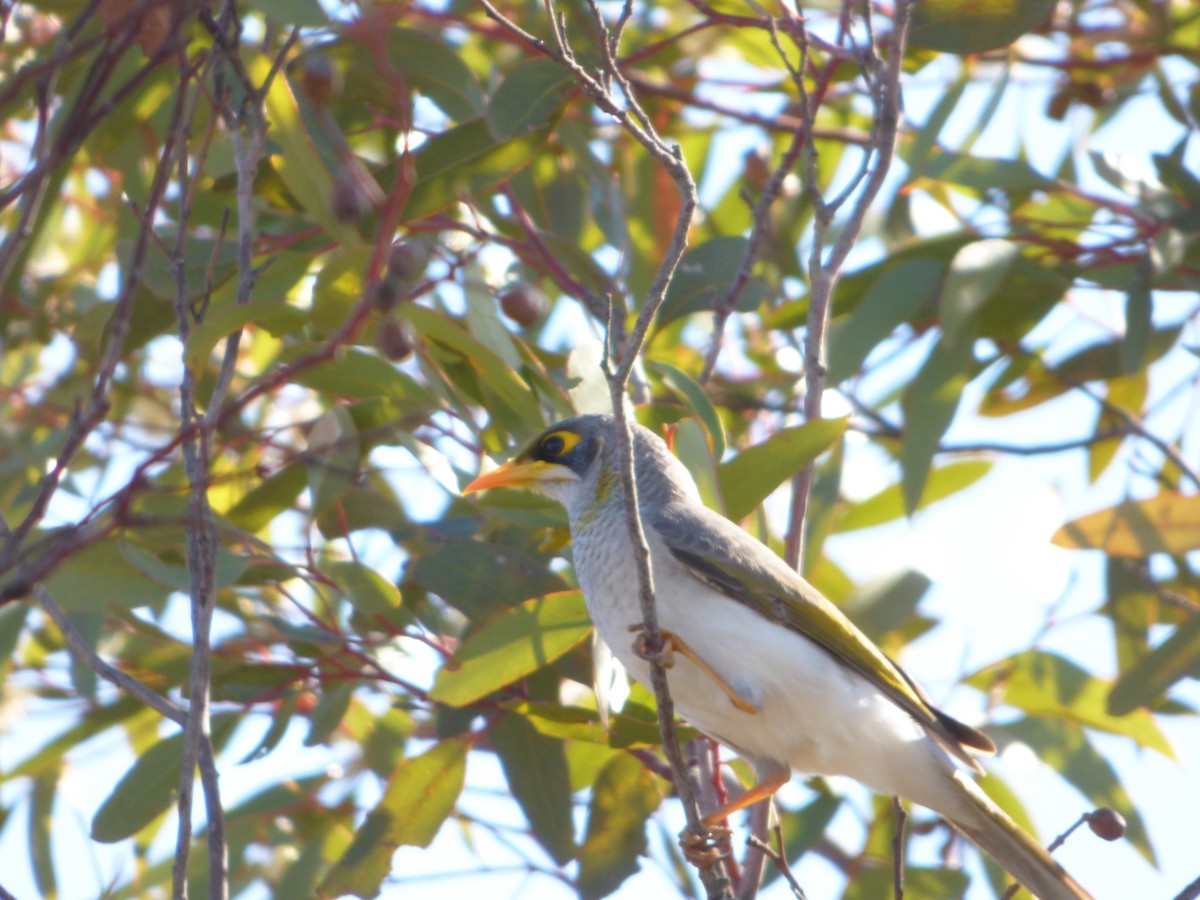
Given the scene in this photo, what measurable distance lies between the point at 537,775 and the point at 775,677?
95cm

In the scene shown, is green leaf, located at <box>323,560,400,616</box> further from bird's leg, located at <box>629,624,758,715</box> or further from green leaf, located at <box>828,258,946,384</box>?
green leaf, located at <box>828,258,946,384</box>

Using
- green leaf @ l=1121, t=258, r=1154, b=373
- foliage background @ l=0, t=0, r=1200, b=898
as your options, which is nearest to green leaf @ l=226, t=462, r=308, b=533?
foliage background @ l=0, t=0, r=1200, b=898

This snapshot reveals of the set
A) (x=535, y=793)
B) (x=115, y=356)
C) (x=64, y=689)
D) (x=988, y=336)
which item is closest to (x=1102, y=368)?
(x=988, y=336)

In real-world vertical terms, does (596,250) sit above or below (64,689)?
above

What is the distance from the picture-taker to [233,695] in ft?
12.3

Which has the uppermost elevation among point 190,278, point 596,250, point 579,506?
point 596,250

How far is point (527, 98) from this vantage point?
357 cm

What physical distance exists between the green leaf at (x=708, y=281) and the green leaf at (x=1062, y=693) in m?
1.36

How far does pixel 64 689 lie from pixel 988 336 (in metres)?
3.27

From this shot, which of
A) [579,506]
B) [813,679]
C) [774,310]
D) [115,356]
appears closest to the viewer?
[115,356]

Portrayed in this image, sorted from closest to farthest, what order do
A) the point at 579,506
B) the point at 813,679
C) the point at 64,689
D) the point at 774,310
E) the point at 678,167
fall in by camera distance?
the point at 678,167 → the point at 813,679 → the point at 579,506 → the point at 64,689 → the point at 774,310

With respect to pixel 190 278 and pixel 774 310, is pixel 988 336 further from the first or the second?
pixel 190 278

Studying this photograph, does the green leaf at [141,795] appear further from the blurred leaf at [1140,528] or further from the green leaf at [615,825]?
the blurred leaf at [1140,528]

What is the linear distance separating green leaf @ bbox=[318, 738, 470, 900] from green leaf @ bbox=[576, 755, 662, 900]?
388mm
